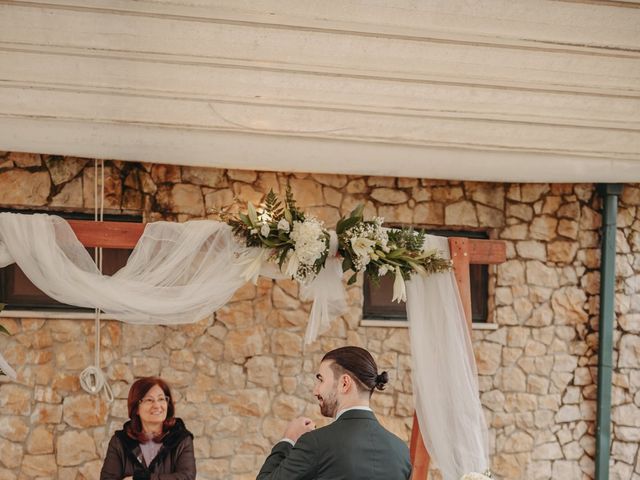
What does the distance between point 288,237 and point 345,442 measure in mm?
1374

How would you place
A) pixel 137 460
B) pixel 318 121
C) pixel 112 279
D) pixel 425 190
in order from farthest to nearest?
pixel 425 190
pixel 318 121
pixel 137 460
pixel 112 279

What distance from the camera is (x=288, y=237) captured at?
3.97m

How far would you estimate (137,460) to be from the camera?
411cm

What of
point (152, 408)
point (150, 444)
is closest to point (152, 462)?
point (150, 444)

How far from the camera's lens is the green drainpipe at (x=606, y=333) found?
19.3ft

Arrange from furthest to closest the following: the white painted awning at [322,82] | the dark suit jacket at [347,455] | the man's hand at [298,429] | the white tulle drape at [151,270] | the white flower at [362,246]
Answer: the white painted awning at [322,82] → the white flower at [362,246] → the white tulle drape at [151,270] → the man's hand at [298,429] → the dark suit jacket at [347,455]

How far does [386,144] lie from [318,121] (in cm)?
53

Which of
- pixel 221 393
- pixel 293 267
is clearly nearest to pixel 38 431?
pixel 221 393

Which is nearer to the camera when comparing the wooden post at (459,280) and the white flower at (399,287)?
the white flower at (399,287)

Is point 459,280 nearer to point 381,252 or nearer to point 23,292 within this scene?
point 381,252

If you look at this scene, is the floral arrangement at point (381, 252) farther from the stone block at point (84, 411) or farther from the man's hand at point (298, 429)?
the stone block at point (84, 411)

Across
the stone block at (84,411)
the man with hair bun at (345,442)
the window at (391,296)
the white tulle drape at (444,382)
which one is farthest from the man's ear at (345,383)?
the stone block at (84,411)

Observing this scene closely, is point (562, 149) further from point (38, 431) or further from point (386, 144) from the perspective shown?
point (38, 431)

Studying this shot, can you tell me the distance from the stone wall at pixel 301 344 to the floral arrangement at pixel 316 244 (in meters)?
1.51
